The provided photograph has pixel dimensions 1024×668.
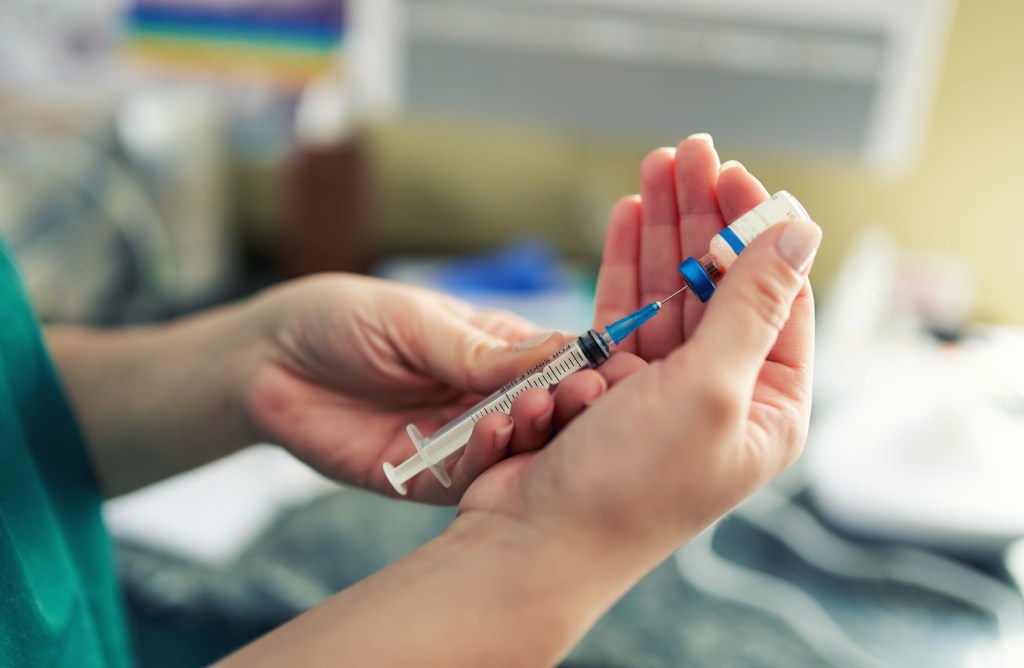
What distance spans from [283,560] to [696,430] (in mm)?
466

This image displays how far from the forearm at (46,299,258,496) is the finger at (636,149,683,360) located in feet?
0.95

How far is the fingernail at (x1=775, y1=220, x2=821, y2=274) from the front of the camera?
0.38 metres

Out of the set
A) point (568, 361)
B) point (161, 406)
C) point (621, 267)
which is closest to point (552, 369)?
point (568, 361)

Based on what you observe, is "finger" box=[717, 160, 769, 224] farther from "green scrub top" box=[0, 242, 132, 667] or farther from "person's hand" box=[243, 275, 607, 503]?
"green scrub top" box=[0, 242, 132, 667]

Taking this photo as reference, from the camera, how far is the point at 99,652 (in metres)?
0.51

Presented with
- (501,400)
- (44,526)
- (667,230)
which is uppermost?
(667,230)

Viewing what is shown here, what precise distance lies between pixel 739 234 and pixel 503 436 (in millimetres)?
166

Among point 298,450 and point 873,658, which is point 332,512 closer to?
point 298,450

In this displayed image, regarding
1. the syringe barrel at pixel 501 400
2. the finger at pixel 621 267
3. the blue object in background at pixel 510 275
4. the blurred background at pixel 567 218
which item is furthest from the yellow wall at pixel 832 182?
the syringe barrel at pixel 501 400

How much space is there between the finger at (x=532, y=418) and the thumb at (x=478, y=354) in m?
0.05

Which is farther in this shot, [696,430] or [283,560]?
[283,560]

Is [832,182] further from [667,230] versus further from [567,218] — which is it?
[667,230]

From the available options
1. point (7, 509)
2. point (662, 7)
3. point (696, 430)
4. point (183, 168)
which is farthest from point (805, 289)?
point (183, 168)

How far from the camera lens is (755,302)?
1.22ft
